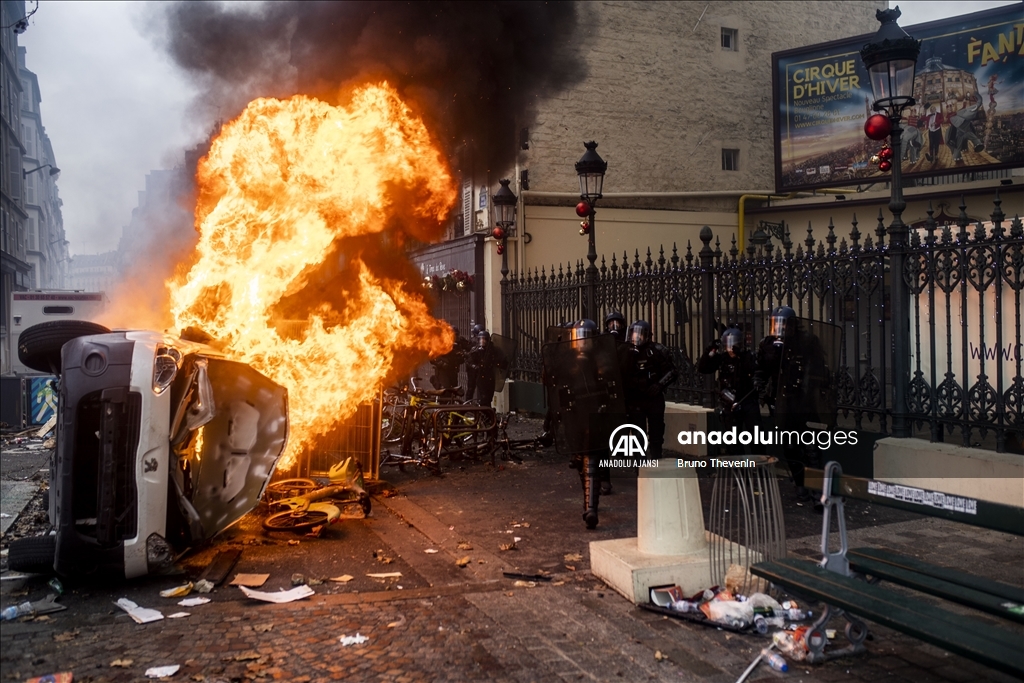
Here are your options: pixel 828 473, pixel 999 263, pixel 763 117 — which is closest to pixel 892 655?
pixel 828 473

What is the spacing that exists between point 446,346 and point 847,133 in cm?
1195

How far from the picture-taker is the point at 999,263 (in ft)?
23.5

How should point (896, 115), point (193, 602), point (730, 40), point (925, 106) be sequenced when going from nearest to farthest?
1. point (193, 602)
2. point (896, 115)
3. point (925, 106)
4. point (730, 40)

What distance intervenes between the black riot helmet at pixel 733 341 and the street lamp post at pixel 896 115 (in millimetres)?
1520

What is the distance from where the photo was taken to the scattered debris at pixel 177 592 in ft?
17.8

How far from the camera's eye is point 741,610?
184 inches

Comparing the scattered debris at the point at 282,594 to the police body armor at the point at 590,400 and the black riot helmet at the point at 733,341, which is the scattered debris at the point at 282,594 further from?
the black riot helmet at the point at 733,341

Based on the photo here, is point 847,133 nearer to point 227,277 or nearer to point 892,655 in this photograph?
point 227,277

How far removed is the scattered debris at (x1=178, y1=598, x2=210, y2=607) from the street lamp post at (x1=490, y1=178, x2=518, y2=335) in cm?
1145

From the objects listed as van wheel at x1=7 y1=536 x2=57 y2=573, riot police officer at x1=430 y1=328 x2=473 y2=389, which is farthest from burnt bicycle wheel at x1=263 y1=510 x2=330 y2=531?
riot police officer at x1=430 y1=328 x2=473 y2=389

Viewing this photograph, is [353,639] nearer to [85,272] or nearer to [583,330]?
[583,330]

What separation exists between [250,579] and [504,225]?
11.3m

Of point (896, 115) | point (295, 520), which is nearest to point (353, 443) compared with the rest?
point (295, 520)

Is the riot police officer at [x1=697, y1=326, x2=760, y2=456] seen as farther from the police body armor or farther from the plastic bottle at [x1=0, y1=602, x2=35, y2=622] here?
the plastic bottle at [x1=0, y1=602, x2=35, y2=622]
